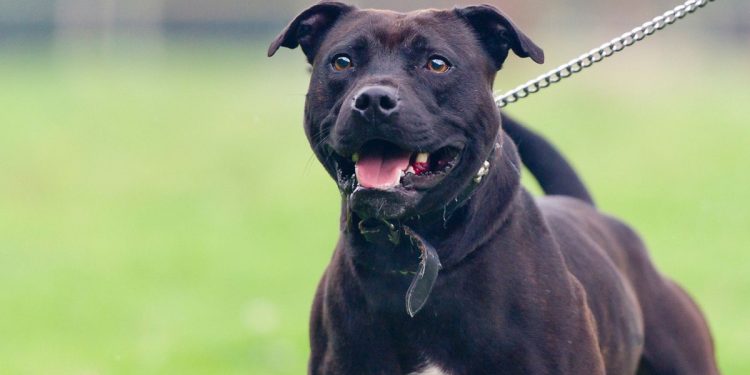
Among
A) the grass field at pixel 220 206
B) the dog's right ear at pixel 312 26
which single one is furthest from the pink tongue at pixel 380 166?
the grass field at pixel 220 206

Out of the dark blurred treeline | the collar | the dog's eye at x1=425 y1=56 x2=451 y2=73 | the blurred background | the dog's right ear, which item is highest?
the dog's eye at x1=425 y1=56 x2=451 y2=73

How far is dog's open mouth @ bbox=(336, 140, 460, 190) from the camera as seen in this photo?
459cm

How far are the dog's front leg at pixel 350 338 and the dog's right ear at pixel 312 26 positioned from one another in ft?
2.45

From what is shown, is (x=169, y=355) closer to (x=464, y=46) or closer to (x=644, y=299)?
(x=644, y=299)

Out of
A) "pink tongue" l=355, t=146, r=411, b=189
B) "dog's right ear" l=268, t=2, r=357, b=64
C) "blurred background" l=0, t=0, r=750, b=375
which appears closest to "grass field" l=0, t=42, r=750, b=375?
"blurred background" l=0, t=0, r=750, b=375

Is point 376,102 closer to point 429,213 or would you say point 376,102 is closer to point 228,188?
point 429,213

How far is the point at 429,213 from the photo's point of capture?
15.7 ft

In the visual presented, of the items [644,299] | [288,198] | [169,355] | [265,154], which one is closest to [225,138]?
[265,154]

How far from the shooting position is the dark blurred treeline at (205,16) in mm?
39250

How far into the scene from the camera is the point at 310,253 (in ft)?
39.8

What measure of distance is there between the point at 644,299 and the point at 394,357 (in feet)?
4.76

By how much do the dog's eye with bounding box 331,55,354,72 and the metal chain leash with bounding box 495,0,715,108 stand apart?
34.9 inches

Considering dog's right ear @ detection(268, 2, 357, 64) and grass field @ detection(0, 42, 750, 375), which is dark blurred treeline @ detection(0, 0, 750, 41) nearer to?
grass field @ detection(0, 42, 750, 375)

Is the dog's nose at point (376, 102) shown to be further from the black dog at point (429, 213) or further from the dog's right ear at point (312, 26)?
the dog's right ear at point (312, 26)
